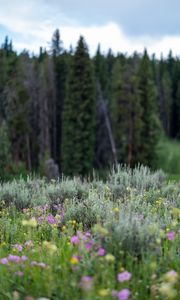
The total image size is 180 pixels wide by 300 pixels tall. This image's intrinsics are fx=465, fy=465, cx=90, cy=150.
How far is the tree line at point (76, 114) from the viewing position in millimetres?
43844

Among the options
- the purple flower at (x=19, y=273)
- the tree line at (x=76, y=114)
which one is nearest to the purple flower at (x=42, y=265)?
the purple flower at (x=19, y=273)

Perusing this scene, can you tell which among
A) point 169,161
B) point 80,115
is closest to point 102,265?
point 80,115

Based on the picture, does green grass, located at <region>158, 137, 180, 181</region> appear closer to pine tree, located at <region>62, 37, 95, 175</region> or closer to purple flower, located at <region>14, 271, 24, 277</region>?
pine tree, located at <region>62, 37, 95, 175</region>

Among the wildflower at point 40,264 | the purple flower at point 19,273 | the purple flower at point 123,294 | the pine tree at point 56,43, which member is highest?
the pine tree at point 56,43

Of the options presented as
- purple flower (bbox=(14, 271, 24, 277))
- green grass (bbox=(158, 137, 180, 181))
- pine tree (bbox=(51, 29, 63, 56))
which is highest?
pine tree (bbox=(51, 29, 63, 56))

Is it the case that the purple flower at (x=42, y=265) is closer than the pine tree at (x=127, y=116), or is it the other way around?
the purple flower at (x=42, y=265)

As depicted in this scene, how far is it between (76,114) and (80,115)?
487mm

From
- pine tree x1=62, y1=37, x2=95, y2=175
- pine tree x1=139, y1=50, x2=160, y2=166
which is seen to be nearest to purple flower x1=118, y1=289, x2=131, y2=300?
pine tree x1=62, y1=37, x2=95, y2=175

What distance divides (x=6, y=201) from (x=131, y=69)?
44866mm

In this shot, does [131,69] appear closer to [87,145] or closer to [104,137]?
[104,137]

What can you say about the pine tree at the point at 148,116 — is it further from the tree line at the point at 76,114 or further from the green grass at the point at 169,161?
the green grass at the point at 169,161

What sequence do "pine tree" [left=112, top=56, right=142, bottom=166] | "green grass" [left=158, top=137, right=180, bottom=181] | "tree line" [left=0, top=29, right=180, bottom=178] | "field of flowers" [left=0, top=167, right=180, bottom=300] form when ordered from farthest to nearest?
"green grass" [left=158, top=137, right=180, bottom=181] → "pine tree" [left=112, top=56, right=142, bottom=166] → "tree line" [left=0, top=29, right=180, bottom=178] → "field of flowers" [left=0, top=167, right=180, bottom=300]

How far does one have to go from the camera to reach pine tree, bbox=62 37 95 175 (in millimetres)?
43188

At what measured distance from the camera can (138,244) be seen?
3.41 meters
